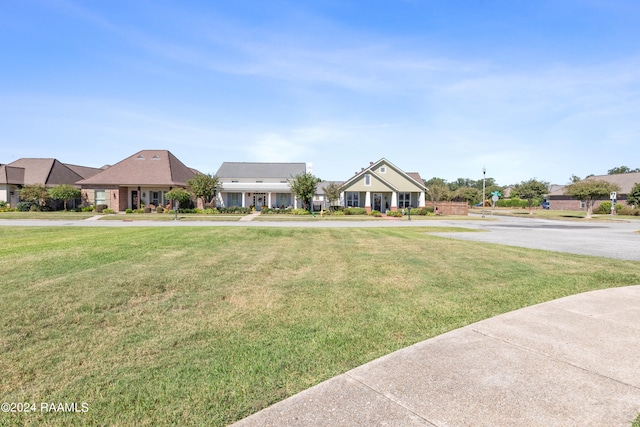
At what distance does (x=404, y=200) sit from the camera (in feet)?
154

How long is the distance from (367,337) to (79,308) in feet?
13.9

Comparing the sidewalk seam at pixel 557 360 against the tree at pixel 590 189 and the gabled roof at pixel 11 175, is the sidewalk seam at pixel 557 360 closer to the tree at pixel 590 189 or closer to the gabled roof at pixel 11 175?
the tree at pixel 590 189

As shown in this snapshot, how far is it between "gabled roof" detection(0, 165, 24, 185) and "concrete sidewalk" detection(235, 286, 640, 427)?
175ft

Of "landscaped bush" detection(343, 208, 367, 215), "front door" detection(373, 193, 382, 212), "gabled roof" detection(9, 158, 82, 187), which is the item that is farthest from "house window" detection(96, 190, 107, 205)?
"front door" detection(373, 193, 382, 212)

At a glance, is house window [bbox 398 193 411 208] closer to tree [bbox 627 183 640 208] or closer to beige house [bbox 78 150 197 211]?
beige house [bbox 78 150 197 211]

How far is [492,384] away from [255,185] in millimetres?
45527

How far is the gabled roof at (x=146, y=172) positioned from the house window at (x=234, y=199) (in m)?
5.66

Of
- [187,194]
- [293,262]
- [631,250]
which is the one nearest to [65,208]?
[187,194]

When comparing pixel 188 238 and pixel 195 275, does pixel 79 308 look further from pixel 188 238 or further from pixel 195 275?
pixel 188 238

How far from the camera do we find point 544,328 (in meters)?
4.64

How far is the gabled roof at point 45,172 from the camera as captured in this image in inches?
1779

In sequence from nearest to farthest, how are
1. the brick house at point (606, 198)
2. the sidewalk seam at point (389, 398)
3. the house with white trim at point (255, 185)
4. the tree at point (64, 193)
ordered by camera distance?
1. the sidewalk seam at point (389, 398)
2. the tree at point (64, 193)
3. the house with white trim at point (255, 185)
4. the brick house at point (606, 198)

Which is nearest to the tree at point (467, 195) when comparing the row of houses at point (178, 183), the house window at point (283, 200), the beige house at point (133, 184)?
the row of houses at point (178, 183)

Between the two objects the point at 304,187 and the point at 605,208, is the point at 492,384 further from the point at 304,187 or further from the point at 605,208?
the point at 605,208
